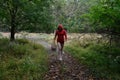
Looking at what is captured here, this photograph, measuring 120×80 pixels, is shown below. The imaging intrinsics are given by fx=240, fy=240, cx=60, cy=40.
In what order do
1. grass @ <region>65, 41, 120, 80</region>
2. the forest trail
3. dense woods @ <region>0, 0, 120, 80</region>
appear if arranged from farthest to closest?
1. grass @ <region>65, 41, 120, 80</region>
2. dense woods @ <region>0, 0, 120, 80</region>
3. the forest trail

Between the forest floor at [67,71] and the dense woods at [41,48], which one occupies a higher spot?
the dense woods at [41,48]

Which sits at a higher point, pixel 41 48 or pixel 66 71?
pixel 41 48

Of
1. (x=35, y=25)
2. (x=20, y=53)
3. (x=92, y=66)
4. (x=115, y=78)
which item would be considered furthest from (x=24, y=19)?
(x=115, y=78)

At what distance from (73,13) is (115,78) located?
143ft

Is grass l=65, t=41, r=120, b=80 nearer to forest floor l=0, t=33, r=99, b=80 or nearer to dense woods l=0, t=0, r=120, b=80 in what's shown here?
dense woods l=0, t=0, r=120, b=80

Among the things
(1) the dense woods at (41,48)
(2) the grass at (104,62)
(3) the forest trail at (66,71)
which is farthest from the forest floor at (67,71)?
(2) the grass at (104,62)

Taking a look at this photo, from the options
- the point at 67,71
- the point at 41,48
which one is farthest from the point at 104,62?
the point at 41,48

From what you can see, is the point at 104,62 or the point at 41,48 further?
the point at 41,48

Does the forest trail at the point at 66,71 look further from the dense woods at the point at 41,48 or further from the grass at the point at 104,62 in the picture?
the grass at the point at 104,62

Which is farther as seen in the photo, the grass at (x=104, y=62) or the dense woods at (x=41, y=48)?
the grass at (x=104, y=62)

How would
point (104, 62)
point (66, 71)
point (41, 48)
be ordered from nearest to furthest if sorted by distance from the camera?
1. point (66, 71)
2. point (104, 62)
3. point (41, 48)

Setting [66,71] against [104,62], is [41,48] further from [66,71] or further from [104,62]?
[66,71]

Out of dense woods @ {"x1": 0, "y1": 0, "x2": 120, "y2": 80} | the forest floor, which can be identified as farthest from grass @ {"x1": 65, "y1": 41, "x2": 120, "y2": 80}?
the forest floor

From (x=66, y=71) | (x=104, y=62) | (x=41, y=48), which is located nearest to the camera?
(x=66, y=71)
